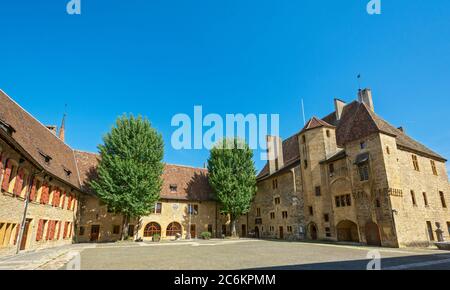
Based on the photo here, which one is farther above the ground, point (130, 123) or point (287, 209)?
point (130, 123)

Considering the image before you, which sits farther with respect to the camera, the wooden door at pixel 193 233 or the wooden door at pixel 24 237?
the wooden door at pixel 193 233

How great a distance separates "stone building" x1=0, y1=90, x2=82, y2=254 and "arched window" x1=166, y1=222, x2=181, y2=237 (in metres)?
11.0

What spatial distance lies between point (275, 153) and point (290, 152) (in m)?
2.65

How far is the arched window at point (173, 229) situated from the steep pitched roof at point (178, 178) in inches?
139

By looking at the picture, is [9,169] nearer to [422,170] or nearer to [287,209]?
[287,209]

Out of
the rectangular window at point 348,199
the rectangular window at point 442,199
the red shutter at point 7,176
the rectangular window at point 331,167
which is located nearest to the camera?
the red shutter at point 7,176

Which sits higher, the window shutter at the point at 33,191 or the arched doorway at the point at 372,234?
the window shutter at the point at 33,191

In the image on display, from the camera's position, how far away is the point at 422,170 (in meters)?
25.3

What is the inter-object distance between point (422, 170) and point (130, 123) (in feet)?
105

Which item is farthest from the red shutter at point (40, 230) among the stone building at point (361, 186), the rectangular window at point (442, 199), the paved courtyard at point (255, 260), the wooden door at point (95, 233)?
the rectangular window at point (442, 199)

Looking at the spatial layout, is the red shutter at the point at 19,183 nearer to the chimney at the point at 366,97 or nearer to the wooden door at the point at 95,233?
the wooden door at the point at 95,233

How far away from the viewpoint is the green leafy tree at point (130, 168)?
2570cm
